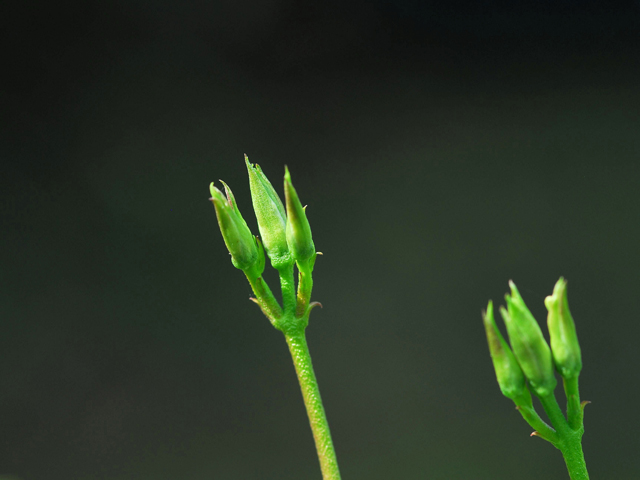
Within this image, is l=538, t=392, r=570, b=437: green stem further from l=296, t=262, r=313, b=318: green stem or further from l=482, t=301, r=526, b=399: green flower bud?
l=296, t=262, r=313, b=318: green stem

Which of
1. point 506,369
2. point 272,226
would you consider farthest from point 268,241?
point 506,369

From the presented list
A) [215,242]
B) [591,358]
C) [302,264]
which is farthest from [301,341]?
[591,358]

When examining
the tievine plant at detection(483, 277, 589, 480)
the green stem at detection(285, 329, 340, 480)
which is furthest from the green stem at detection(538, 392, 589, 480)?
the green stem at detection(285, 329, 340, 480)

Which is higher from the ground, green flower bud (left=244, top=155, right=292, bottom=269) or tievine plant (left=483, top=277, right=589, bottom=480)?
green flower bud (left=244, top=155, right=292, bottom=269)

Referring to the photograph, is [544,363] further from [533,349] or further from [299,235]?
[299,235]

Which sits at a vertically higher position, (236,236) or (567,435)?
(236,236)

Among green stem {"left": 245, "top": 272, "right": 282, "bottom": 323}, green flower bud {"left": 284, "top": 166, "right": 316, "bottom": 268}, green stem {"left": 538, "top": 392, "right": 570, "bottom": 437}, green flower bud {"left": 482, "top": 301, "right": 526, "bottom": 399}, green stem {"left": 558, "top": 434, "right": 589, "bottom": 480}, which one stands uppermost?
green flower bud {"left": 284, "top": 166, "right": 316, "bottom": 268}

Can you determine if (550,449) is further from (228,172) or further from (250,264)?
(250,264)
